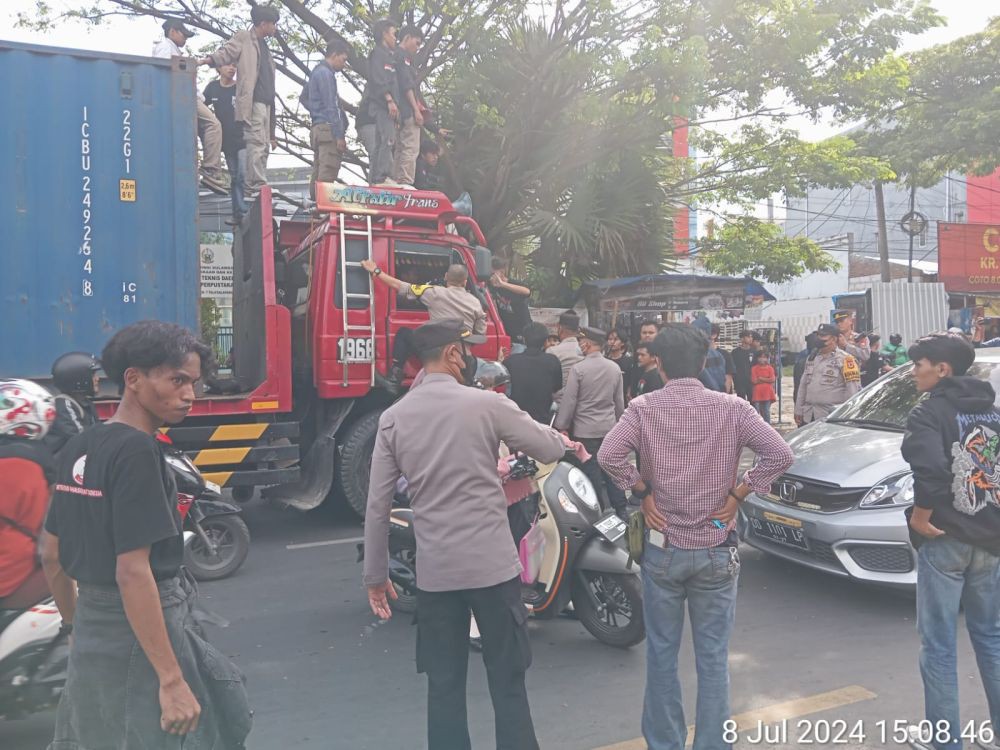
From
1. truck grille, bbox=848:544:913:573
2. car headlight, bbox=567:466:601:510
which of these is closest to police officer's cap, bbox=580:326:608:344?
car headlight, bbox=567:466:601:510

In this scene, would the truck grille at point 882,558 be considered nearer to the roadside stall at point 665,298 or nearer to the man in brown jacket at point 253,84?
the man in brown jacket at point 253,84

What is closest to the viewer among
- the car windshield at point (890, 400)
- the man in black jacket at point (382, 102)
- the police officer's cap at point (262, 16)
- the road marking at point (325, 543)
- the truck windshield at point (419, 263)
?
the car windshield at point (890, 400)

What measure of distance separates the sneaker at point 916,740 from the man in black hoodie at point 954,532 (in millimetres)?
162

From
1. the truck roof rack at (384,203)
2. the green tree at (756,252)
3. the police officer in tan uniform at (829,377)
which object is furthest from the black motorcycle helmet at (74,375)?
the green tree at (756,252)

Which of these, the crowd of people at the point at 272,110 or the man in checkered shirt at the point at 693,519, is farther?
the crowd of people at the point at 272,110

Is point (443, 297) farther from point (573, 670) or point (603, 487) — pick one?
point (573, 670)

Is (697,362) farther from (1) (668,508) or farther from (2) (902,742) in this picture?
(2) (902,742)

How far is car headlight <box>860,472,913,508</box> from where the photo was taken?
4.86 metres

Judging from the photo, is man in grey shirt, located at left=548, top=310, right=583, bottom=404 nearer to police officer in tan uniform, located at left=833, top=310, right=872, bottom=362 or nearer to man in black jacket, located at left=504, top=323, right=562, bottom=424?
man in black jacket, located at left=504, top=323, right=562, bottom=424

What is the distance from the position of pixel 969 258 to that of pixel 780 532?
2054cm

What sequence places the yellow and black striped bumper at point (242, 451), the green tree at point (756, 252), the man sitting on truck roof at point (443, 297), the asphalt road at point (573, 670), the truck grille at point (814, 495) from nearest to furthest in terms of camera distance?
1. the asphalt road at point (573, 670)
2. the truck grille at point (814, 495)
3. the yellow and black striped bumper at point (242, 451)
4. the man sitting on truck roof at point (443, 297)
5. the green tree at point (756, 252)

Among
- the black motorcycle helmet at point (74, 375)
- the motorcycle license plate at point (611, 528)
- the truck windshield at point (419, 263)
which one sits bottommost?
the motorcycle license plate at point (611, 528)

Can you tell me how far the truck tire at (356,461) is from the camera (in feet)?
23.4

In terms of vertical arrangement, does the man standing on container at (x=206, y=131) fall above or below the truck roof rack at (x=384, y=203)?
above
